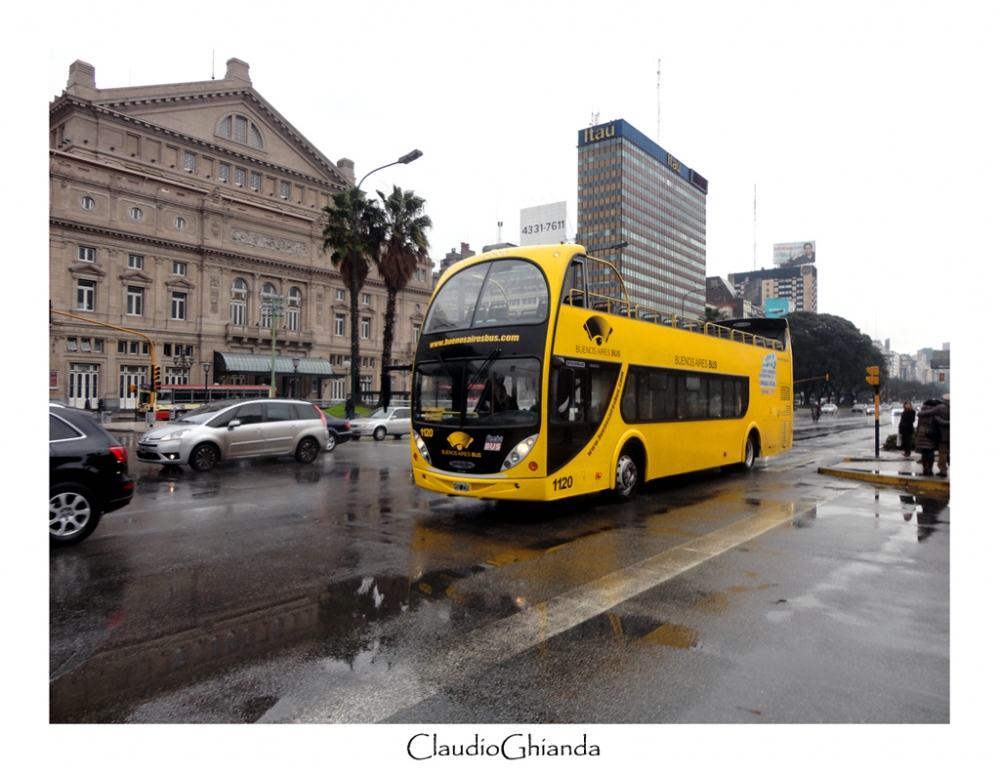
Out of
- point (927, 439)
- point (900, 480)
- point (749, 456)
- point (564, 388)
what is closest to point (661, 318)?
point (564, 388)

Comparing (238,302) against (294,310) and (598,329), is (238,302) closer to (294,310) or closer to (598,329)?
(294,310)

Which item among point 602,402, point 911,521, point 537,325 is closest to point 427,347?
point 537,325

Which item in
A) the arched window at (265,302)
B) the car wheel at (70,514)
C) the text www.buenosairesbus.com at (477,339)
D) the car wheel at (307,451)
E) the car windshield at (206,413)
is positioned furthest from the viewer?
the arched window at (265,302)

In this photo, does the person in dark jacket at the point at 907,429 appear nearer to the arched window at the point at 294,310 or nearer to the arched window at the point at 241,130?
the arched window at the point at 294,310

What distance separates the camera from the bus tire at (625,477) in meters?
9.93

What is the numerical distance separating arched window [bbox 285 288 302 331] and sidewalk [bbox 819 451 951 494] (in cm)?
5145

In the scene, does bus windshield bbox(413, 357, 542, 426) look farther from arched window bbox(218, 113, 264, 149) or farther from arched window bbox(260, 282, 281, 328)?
arched window bbox(218, 113, 264, 149)

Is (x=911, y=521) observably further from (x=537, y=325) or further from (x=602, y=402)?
(x=537, y=325)

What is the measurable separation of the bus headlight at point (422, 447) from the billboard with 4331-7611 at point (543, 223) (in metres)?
81.9

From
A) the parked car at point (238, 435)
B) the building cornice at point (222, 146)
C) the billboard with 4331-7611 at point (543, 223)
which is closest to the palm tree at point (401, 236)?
the parked car at point (238, 435)

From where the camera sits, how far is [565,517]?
896 cm

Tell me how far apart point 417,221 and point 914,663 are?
3406 centimetres

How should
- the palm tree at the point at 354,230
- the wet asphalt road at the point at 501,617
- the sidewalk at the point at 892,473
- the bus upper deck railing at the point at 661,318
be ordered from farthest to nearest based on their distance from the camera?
the palm tree at the point at 354,230
the sidewalk at the point at 892,473
the bus upper deck railing at the point at 661,318
the wet asphalt road at the point at 501,617

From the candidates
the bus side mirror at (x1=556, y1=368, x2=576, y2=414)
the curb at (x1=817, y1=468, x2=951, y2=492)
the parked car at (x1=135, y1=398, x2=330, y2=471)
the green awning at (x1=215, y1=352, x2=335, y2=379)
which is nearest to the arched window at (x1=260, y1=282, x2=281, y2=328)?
the green awning at (x1=215, y1=352, x2=335, y2=379)
